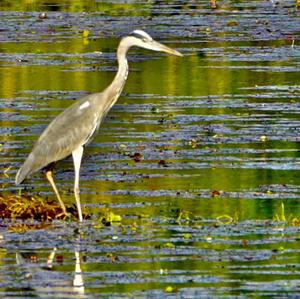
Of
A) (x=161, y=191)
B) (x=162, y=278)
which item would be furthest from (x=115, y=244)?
(x=161, y=191)

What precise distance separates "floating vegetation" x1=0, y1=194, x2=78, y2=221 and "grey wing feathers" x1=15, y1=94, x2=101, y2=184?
38cm

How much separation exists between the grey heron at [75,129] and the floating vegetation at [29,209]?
29 cm

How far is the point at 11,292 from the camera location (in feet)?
33.3

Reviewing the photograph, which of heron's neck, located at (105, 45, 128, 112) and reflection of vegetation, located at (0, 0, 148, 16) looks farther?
reflection of vegetation, located at (0, 0, 148, 16)

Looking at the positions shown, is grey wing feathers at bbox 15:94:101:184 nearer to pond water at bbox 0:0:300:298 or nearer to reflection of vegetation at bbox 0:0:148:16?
pond water at bbox 0:0:300:298

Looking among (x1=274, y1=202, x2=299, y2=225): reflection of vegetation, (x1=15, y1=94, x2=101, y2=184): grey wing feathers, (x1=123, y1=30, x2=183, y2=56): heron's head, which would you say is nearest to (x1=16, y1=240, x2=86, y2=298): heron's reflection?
(x1=274, y1=202, x2=299, y2=225): reflection of vegetation

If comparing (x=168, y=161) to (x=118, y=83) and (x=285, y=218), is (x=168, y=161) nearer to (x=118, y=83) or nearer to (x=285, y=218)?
(x=118, y=83)

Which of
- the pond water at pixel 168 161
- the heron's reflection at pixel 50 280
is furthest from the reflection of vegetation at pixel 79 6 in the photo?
the heron's reflection at pixel 50 280

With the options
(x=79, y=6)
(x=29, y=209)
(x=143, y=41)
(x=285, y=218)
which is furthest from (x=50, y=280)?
(x=79, y=6)

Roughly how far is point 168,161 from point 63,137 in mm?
2511

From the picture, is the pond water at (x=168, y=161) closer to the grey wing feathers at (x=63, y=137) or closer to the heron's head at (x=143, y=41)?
the grey wing feathers at (x=63, y=137)

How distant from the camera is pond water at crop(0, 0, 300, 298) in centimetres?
1076

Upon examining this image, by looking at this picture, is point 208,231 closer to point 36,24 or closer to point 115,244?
point 115,244

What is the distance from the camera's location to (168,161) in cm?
1577
